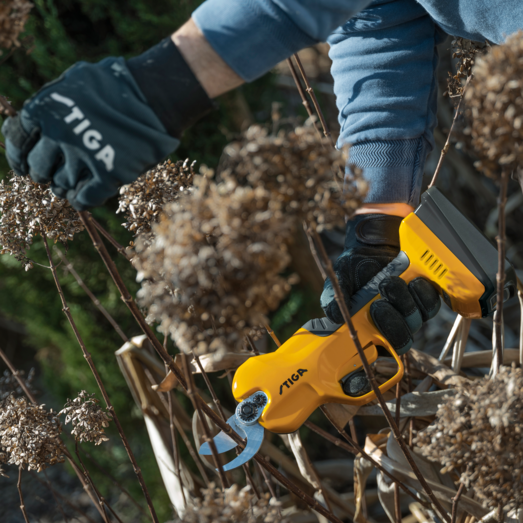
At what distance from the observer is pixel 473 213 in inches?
80.0

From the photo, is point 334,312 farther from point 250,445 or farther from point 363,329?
point 250,445

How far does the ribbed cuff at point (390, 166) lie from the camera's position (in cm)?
85

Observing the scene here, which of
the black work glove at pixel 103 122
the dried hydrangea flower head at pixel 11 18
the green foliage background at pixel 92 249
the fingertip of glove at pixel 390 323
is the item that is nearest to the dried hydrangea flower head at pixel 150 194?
the black work glove at pixel 103 122

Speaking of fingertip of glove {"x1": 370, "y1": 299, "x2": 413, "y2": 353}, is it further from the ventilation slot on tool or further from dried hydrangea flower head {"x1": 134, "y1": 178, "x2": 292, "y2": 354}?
dried hydrangea flower head {"x1": 134, "y1": 178, "x2": 292, "y2": 354}

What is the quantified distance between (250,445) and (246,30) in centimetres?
50

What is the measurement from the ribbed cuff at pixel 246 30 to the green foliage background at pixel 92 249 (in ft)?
2.68

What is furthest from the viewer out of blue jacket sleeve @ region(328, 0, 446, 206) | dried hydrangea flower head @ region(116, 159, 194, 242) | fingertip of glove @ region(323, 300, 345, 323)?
blue jacket sleeve @ region(328, 0, 446, 206)

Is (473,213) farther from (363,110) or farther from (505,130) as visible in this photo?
(505,130)

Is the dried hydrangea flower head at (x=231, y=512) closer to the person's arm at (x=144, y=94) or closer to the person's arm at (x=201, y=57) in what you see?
the person's arm at (x=144, y=94)

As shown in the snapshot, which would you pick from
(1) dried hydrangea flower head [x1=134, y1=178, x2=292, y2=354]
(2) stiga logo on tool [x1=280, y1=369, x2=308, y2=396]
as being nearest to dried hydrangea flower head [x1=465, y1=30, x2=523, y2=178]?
(1) dried hydrangea flower head [x1=134, y1=178, x2=292, y2=354]

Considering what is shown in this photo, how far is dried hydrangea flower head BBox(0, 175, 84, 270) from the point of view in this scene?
0.62 meters

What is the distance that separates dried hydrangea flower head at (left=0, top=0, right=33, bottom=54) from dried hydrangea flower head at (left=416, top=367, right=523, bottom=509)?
0.53 m

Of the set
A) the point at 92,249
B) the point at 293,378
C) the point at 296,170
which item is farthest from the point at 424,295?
the point at 92,249

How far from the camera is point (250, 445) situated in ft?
2.10
